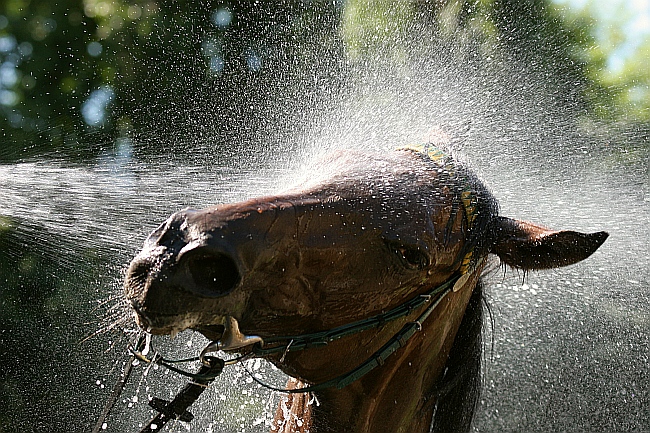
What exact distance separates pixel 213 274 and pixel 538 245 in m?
A: 1.01

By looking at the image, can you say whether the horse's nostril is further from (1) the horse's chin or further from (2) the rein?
(2) the rein

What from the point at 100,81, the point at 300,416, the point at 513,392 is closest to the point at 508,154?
the point at 513,392

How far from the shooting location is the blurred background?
357 centimetres

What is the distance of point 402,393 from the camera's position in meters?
2.17

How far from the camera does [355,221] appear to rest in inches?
73.6

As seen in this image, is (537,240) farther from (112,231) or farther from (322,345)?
(112,231)

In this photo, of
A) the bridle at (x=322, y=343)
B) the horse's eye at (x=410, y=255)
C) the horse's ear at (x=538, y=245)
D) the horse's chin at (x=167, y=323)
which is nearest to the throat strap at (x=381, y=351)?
the bridle at (x=322, y=343)

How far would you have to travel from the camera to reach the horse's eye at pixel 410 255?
6.28ft

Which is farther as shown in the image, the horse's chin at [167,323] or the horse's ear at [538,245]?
the horse's ear at [538,245]

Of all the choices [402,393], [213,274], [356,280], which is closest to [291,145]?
[402,393]

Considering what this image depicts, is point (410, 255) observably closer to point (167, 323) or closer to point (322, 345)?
point (322, 345)

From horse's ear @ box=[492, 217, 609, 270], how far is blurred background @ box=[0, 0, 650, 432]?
31cm

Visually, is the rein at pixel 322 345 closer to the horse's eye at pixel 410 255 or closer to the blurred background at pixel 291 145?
the horse's eye at pixel 410 255

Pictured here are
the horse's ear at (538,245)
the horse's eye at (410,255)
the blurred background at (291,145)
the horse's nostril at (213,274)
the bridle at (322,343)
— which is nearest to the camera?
the horse's nostril at (213,274)
